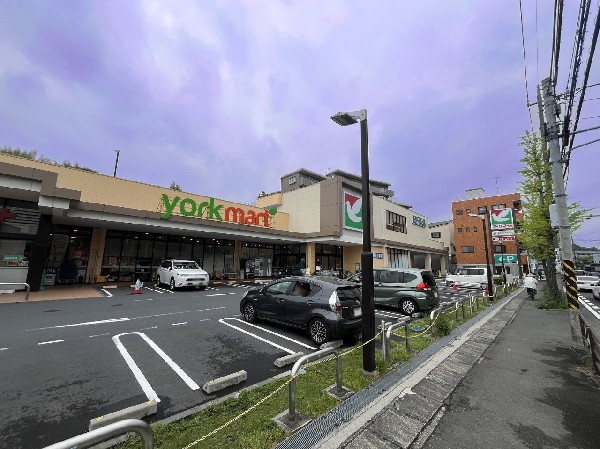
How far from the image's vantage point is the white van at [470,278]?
77.6ft

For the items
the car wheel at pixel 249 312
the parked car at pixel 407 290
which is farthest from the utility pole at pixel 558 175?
the car wheel at pixel 249 312

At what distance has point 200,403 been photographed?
420 cm

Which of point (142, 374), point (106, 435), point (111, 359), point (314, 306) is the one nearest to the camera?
point (106, 435)

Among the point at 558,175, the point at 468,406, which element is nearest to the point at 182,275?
the point at 468,406

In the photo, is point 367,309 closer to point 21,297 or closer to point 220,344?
point 220,344

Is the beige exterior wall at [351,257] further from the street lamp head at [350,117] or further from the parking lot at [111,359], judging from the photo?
the street lamp head at [350,117]

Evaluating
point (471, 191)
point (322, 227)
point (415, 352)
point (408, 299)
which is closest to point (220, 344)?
point (415, 352)

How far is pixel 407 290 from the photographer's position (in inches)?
440

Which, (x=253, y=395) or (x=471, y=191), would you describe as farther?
(x=471, y=191)

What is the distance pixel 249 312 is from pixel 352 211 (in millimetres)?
20889

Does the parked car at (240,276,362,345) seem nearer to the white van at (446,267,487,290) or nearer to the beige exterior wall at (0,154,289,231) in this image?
the beige exterior wall at (0,154,289,231)

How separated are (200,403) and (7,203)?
1665cm

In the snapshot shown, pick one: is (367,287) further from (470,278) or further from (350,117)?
(470,278)

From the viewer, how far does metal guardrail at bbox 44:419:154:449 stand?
1.73 meters
